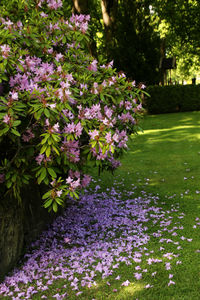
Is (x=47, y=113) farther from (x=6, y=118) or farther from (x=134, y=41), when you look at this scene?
Result: (x=134, y=41)

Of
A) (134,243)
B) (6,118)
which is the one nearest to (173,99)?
(134,243)

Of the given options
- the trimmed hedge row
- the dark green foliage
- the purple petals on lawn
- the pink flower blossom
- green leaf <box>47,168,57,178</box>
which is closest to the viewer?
the pink flower blossom

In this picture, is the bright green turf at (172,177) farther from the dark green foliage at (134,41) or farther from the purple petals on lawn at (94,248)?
the dark green foliage at (134,41)

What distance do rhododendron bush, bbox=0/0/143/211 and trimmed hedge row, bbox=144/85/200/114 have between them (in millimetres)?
19306

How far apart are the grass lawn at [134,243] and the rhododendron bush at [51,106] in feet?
3.39

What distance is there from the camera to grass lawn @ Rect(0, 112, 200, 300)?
3828mm

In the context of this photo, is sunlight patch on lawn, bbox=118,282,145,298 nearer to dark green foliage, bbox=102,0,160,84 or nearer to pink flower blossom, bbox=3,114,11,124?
pink flower blossom, bbox=3,114,11,124

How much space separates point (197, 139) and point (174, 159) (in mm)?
3381

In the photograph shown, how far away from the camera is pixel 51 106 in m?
3.39

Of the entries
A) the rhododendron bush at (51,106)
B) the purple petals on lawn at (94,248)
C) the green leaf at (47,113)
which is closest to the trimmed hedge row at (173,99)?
the purple petals on lawn at (94,248)

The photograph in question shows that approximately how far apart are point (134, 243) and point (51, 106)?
2.67m

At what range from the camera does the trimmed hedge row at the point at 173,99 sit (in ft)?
78.7

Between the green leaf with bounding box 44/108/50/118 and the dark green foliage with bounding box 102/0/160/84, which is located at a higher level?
the dark green foliage with bounding box 102/0/160/84

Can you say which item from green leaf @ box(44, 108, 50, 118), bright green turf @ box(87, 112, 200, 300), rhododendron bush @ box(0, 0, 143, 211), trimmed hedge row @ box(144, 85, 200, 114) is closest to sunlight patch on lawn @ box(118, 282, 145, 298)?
bright green turf @ box(87, 112, 200, 300)
